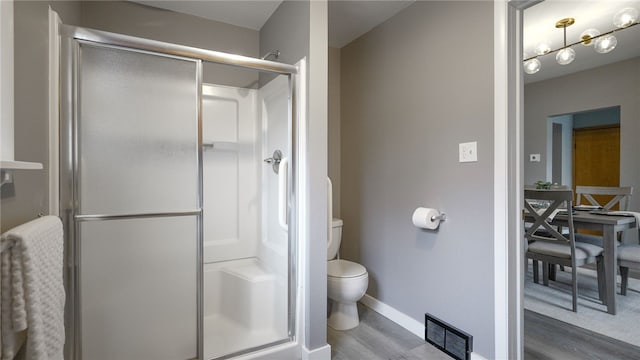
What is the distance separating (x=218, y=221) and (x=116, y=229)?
1.09 m

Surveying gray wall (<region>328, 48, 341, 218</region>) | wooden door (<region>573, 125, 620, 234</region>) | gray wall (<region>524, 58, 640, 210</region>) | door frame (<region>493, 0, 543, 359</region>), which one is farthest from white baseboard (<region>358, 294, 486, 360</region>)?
wooden door (<region>573, 125, 620, 234</region>)

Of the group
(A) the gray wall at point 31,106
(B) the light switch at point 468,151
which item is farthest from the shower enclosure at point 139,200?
(B) the light switch at point 468,151

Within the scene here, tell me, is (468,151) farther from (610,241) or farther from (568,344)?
(610,241)

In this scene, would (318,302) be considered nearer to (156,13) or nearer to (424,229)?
(424,229)

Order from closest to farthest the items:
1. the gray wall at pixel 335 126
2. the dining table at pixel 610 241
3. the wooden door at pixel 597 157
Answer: the dining table at pixel 610 241 < the gray wall at pixel 335 126 < the wooden door at pixel 597 157

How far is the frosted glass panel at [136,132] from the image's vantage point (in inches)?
56.8

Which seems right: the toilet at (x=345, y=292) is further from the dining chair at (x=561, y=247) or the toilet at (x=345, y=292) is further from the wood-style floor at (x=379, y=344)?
the dining chair at (x=561, y=247)

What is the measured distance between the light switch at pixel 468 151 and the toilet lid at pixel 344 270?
43.1 inches

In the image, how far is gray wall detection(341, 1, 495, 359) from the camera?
1.76 metres

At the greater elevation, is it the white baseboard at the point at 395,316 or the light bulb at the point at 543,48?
the light bulb at the point at 543,48

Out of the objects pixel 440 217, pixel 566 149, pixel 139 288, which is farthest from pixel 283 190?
pixel 566 149

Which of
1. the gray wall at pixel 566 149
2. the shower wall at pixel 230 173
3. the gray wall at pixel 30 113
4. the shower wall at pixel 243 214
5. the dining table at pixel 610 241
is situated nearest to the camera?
the gray wall at pixel 30 113

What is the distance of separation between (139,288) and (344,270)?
1375mm

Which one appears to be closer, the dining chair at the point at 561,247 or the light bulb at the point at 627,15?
the light bulb at the point at 627,15
